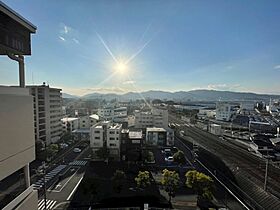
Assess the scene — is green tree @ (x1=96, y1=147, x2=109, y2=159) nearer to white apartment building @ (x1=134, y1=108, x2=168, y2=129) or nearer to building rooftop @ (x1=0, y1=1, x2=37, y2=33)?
white apartment building @ (x1=134, y1=108, x2=168, y2=129)

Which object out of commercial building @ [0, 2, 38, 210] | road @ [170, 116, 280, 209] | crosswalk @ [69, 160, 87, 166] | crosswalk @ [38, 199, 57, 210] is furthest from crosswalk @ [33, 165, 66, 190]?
road @ [170, 116, 280, 209]

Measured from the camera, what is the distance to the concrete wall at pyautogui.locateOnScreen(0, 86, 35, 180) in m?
1.54

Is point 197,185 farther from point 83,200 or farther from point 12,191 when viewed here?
point 12,191

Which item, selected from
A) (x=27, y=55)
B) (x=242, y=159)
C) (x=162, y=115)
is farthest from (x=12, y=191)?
(x=162, y=115)

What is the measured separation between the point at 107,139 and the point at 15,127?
10.5m

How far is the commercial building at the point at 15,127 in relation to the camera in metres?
1.58

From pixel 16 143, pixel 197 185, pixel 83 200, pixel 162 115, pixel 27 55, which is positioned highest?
pixel 27 55

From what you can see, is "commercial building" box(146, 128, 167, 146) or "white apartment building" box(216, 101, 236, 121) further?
"white apartment building" box(216, 101, 236, 121)

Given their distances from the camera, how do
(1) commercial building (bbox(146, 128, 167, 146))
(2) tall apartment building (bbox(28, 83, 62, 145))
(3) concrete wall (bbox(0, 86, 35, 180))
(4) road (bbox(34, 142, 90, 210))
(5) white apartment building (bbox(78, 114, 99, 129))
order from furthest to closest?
(5) white apartment building (bbox(78, 114, 99, 129)) < (1) commercial building (bbox(146, 128, 167, 146)) < (2) tall apartment building (bbox(28, 83, 62, 145)) < (4) road (bbox(34, 142, 90, 210)) < (3) concrete wall (bbox(0, 86, 35, 180))

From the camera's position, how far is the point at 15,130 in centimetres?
171

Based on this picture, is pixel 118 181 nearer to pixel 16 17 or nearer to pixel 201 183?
pixel 201 183

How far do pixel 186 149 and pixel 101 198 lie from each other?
24.9 ft

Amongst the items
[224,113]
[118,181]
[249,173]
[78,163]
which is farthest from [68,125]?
[224,113]

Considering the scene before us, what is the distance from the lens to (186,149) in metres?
13.1
